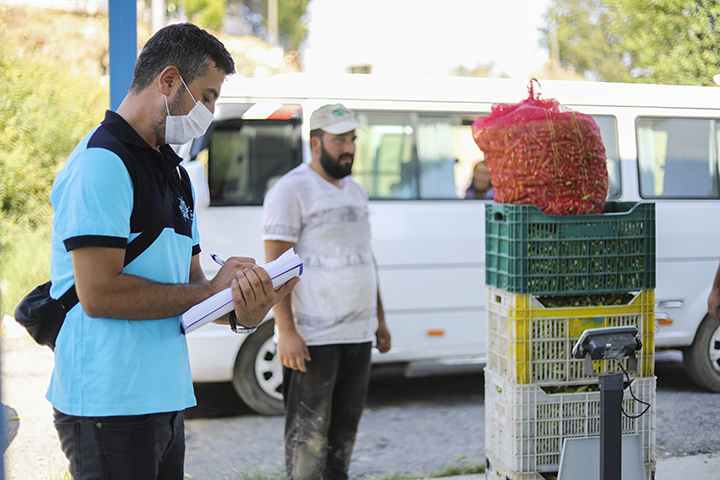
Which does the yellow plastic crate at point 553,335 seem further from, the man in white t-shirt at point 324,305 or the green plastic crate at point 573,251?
the man in white t-shirt at point 324,305

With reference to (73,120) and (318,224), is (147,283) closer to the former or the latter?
(318,224)

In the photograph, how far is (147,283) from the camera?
1.80 m

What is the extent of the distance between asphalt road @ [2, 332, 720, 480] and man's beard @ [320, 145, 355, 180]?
201cm

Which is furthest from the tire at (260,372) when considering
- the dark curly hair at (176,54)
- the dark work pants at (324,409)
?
the dark curly hair at (176,54)

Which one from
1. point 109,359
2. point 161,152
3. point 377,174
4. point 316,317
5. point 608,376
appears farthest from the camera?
point 377,174

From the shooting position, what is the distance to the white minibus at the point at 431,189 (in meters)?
5.39

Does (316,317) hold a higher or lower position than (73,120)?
lower

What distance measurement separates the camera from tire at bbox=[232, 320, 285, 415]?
5396 millimetres

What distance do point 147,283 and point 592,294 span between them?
183 cm

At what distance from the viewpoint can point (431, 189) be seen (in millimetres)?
5816

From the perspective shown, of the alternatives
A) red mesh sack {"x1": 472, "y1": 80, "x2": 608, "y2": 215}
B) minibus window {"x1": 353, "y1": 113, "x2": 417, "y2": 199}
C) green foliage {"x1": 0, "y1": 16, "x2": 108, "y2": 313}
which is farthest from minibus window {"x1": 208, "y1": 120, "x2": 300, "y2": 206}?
red mesh sack {"x1": 472, "y1": 80, "x2": 608, "y2": 215}

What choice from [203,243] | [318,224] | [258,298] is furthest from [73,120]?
[258,298]

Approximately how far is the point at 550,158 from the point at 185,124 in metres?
1.47

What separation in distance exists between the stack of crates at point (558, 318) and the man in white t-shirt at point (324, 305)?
2.76 ft
